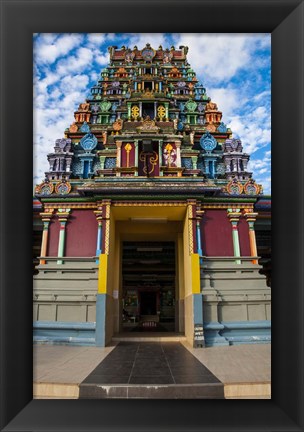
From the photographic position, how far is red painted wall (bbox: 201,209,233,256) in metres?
11.5

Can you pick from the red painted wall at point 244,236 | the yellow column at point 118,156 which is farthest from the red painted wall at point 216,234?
the yellow column at point 118,156

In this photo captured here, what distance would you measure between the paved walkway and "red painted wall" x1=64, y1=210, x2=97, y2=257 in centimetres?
314

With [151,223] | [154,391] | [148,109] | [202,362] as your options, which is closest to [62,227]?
[151,223]

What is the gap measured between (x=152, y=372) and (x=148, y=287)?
20911mm

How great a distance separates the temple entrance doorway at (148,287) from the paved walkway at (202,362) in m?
10.9

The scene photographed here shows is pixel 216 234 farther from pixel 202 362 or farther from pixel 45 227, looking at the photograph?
pixel 45 227

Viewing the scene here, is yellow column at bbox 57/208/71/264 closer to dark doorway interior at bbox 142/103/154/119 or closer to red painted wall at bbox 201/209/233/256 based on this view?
red painted wall at bbox 201/209/233/256

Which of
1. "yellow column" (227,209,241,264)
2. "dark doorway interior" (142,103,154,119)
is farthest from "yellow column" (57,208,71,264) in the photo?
"dark doorway interior" (142,103,154,119)

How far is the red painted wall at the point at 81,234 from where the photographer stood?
11.5m

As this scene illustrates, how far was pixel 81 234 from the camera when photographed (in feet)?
38.1
